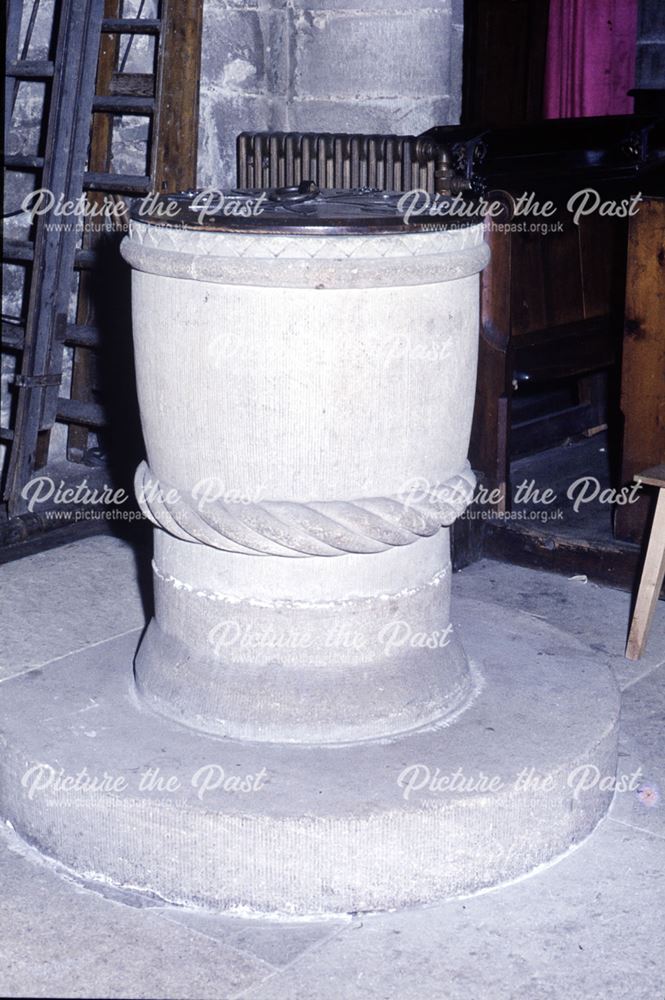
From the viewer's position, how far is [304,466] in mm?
2406

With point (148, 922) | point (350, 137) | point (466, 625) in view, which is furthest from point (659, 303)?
point (148, 922)

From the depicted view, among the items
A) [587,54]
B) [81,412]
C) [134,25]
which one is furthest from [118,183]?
[587,54]

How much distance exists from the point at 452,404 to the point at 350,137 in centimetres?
270

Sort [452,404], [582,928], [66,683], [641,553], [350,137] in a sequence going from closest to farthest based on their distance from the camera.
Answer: [582,928] < [452,404] < [66,683] < [641,553] < [350,137]

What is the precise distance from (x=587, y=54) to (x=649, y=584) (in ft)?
10.6

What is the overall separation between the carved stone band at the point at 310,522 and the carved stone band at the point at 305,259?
42 centimetres

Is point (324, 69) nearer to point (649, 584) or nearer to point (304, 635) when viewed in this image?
point (649, 584)

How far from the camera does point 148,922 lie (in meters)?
2.29

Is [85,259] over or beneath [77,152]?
beneath

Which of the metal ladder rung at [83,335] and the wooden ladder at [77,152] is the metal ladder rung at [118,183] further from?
the metal ladder rung at [83,335]

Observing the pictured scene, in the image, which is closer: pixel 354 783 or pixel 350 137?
pixel 354 783

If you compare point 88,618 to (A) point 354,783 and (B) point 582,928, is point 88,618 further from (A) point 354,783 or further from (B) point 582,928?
(B) point 582,928

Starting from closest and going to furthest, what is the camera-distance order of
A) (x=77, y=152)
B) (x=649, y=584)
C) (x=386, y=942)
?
(x=386, y=942) → (x=649, y=584) → (x=77, y=152)

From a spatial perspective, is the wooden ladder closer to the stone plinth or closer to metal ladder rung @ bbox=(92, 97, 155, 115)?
metal ladder rung @ bbox=(92, 97, 155, 115)
